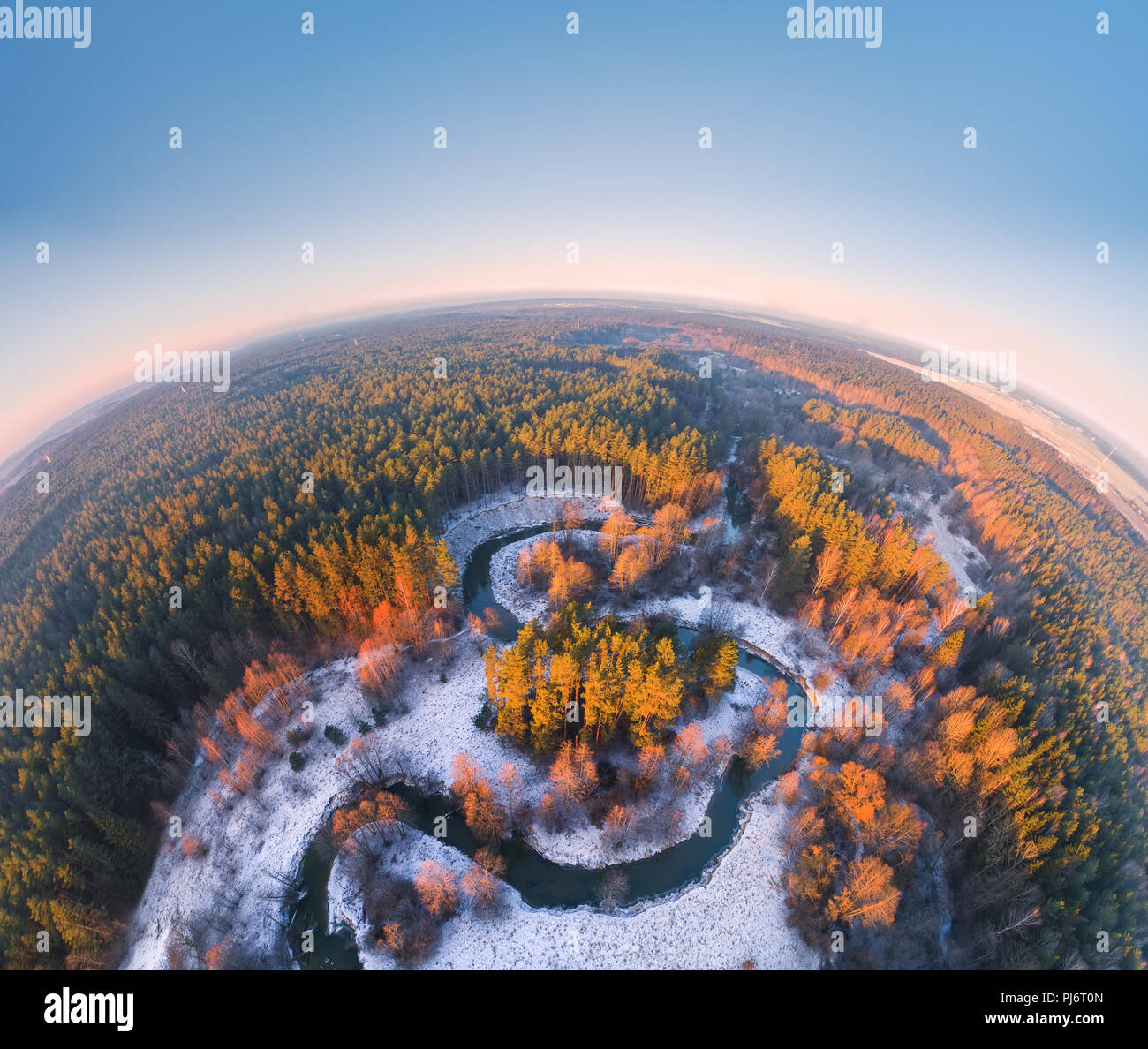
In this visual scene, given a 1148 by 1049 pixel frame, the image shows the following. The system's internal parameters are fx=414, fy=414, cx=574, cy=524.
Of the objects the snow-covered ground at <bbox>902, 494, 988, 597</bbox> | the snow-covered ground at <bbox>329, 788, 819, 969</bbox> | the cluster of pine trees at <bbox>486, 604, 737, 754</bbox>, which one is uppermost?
the snow-covered ground at <bbox>902, 494, 988, 597</bbox>

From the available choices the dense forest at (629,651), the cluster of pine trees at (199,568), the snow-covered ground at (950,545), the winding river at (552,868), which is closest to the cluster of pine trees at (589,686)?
the dense forest at (629,651)

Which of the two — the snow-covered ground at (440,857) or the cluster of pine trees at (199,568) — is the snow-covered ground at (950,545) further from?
the snow-covered ground at (440,857)

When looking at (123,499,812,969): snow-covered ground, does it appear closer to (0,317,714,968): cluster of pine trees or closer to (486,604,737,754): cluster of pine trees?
(0,317,714,968): cluster of pine trees

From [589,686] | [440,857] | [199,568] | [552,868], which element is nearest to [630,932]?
[552,868]

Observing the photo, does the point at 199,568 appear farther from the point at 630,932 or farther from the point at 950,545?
the point at 950,545

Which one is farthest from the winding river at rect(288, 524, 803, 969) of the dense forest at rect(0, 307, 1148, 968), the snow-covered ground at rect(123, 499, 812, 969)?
the dense forest at rect(0, 307, 1148, 968)

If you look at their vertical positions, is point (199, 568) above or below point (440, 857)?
above
